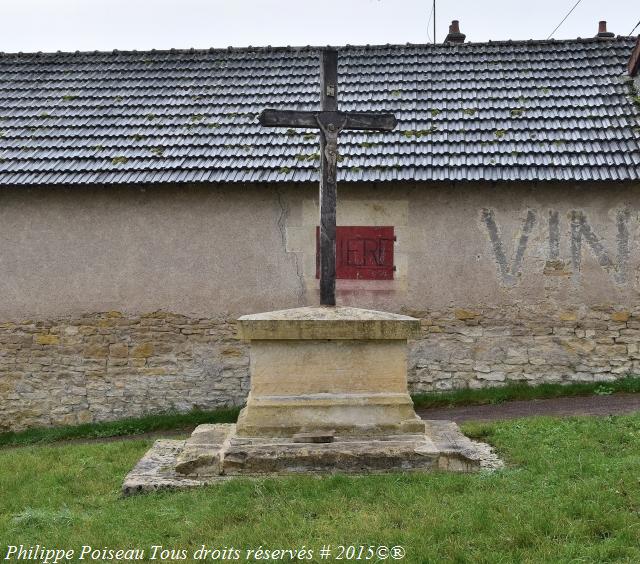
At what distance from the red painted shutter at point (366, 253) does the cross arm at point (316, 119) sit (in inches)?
148

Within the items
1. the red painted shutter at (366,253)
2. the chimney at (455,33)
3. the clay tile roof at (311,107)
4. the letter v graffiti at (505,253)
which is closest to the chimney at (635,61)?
the clay tile roof at (311,107)

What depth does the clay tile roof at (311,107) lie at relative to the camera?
10484 mm

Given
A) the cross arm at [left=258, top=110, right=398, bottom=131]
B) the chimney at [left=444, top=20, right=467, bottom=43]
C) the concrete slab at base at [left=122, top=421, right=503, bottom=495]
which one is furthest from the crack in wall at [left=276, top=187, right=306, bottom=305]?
the chimney at [left=444, top=20, right=467, bottom=43]

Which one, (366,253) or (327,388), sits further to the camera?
(366,253)

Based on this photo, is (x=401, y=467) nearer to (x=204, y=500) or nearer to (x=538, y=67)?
(x=204, y=500)

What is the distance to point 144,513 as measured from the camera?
16.3 ft

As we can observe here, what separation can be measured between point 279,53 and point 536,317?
6581 mm

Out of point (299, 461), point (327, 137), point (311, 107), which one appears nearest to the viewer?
point (299, 461)

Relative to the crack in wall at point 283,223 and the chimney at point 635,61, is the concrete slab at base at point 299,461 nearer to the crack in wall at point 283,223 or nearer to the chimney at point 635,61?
the crack in wall at point 283,223

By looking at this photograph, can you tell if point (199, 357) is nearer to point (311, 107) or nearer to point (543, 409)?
point (311, 107)

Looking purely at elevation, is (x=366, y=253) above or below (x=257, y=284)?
above

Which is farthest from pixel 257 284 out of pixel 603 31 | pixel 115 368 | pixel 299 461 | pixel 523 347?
pixel 603 31

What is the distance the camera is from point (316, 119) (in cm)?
673

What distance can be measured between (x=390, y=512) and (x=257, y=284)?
6.34m
